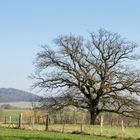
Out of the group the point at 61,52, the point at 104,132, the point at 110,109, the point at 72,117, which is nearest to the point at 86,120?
the point at 72,117

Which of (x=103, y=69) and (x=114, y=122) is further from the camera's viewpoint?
(x=114, y=122)

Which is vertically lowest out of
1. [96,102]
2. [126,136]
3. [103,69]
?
[126,136]

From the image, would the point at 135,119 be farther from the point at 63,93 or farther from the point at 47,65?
the point at 47,65

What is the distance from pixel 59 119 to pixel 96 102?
20.4ft

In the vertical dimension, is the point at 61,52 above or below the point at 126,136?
above

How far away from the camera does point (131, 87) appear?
50.2m

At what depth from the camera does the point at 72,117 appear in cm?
5569

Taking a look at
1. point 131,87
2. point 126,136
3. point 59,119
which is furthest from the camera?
point 59,119

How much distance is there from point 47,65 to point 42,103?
4.75 meters

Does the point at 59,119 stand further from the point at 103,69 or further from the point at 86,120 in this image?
the point at 103,69

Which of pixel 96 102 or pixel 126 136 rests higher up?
pixel 96 102

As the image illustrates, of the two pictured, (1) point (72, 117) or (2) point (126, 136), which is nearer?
(2) point (126, 136)

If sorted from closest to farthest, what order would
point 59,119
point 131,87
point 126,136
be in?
1. point 126,136
2. point 131,87
3. point 59,119

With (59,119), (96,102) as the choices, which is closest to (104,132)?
(96,102)
